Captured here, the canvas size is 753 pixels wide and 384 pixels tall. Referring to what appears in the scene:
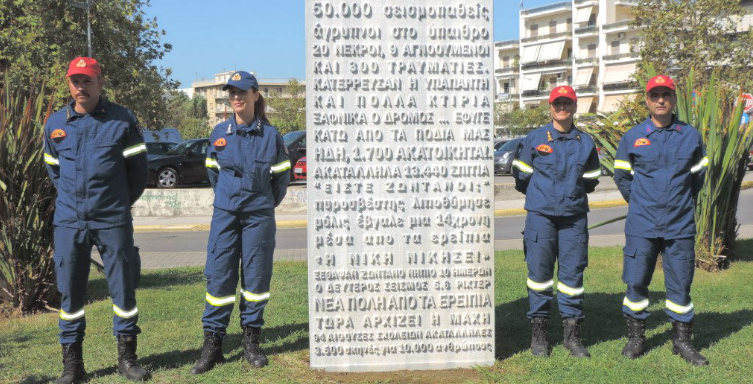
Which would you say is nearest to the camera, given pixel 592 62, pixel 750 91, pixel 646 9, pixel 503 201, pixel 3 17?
pixel 503 201

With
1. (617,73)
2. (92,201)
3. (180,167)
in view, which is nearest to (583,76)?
(617,73)

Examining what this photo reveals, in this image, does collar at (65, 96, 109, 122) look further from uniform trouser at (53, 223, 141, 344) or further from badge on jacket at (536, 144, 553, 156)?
badge on jacket at (536, 144, 553, 156)

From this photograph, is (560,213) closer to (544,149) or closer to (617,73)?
→ (544,149)

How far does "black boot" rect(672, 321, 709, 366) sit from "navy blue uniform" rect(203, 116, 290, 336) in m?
2.82

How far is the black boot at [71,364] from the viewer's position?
4.74 meters

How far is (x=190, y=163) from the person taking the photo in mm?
22094

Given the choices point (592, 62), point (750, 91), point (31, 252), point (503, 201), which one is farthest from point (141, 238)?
point (592, 62)

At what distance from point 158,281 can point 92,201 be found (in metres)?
4.19

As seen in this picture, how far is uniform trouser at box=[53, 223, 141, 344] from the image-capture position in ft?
15.5

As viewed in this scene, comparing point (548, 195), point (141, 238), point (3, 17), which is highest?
point (3, 17)

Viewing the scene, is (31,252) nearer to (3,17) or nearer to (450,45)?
(450,45)

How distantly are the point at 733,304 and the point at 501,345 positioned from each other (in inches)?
98.1

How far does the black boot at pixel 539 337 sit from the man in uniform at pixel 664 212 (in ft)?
1.78

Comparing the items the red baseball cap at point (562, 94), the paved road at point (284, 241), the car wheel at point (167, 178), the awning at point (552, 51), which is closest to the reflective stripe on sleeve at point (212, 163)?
the red baseball cap at point (562, 94)
